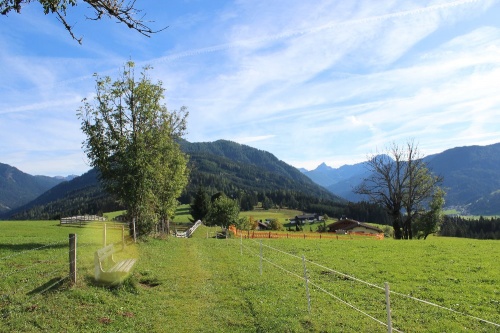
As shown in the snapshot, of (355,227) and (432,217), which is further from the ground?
(432,217)

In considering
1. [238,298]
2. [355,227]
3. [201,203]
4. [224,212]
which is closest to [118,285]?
[238,298]

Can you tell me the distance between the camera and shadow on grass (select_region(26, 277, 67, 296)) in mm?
12223

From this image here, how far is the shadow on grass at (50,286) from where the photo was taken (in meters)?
12.2

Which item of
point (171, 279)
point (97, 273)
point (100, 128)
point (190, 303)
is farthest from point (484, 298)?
point (100, 128)

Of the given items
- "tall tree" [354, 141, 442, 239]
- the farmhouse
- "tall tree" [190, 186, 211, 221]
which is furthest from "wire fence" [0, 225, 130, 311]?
the farmhouse

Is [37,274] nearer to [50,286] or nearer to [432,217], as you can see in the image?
[50,286]

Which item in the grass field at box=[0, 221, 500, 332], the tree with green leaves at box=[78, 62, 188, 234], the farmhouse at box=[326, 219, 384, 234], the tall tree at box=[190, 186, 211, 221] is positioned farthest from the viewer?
the farmhouse at box=[326, 219, 384, 234]

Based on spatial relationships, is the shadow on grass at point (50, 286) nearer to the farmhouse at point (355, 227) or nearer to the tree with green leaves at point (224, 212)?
the tree with green leaves at point (224, 212)

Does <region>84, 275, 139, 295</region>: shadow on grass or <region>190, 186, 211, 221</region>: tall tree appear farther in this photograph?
<region>190, 186, 211, 221</region>: tall tree

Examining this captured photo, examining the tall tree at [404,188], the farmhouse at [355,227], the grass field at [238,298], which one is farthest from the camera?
the farmhouse at [355,227]

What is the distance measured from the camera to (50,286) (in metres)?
12.7

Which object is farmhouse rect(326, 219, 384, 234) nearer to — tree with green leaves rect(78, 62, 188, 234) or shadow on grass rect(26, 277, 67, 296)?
tree with green leaves rect(78, 62, 188, 234)

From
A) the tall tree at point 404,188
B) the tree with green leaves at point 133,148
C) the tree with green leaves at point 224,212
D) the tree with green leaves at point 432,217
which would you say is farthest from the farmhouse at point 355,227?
the tree with green leaves at point 133,148

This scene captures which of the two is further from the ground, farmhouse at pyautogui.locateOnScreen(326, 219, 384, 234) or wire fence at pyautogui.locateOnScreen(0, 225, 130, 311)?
wire fence at pyautogui.locateOnScreen(0, 225, 130, 311)
